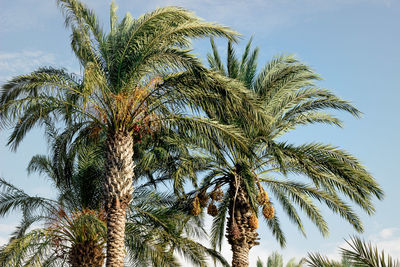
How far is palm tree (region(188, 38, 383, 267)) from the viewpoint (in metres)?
15.8

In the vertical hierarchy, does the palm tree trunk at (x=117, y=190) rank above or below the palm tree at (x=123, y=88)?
below

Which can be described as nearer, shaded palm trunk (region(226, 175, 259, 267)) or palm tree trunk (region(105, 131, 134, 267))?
palm tree trunk (region(105, 131, 134, 267))

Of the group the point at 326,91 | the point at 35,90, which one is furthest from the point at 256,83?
the point at 35,90

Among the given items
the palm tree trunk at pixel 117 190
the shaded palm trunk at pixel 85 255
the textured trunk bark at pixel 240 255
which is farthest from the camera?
the shaded palm trunk at pixel 85 255

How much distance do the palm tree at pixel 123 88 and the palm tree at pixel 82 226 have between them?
5.38 ft

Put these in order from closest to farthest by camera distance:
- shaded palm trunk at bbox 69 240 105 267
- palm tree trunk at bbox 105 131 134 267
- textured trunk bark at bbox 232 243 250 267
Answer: palm tree trunk at bbox 105 131 134 267 < textured trunk bark at bbox 232 243 250 267 < shaded palm trunk at bbox 69 240 105 267

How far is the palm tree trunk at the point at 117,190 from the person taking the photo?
1371 cm

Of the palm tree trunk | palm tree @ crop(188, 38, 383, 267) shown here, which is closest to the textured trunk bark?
palm tree @ crop(188, 38, 383, 267)

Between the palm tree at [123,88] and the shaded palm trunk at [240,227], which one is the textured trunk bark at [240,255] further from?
the palm tree at [123,88]

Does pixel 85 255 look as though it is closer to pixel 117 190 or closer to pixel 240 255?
pixel 117 190

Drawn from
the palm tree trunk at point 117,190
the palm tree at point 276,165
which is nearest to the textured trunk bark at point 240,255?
the palm tree at point 276,165

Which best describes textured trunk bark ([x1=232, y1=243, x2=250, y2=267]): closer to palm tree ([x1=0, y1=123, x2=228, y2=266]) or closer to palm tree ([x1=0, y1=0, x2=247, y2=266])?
palm tree ([x1=0, y1=123, x2=228, y2=266])

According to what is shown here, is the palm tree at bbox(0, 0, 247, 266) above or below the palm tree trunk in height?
above

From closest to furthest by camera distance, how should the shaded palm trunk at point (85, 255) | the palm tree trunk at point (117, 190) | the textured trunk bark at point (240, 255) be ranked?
1. the palm tree trunk at point (117, 190)
2. the textured trunk bark at point (240, 255)
3. the shaded palm trunk at point (85, 255)
